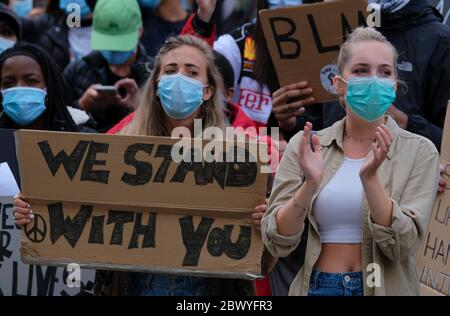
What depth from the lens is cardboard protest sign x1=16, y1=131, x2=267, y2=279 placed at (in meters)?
5.07

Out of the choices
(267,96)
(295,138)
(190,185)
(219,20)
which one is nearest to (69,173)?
(190,185)

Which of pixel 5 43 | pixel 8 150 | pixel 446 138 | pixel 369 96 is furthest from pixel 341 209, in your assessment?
pixel 5 43

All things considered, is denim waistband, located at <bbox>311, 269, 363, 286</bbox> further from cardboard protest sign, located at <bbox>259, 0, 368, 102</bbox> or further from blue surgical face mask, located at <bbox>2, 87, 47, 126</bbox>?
blue surgical face mask, located at <bbox>2, 87, 47, 126</bbox>

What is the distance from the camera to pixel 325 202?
466 cm

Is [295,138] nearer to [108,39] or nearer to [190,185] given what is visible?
[190,185]

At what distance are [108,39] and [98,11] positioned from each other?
0.25 metres

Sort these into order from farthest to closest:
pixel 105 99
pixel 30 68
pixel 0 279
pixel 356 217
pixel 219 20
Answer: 1. pixel 219 20
2. pixel 105 99
3. pixel 30 68
4. pixel 0 279
5. pixel 356 217

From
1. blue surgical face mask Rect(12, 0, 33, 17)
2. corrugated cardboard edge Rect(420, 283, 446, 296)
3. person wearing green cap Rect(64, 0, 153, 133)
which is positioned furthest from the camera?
blue surgical face mask Rect(12, 0, 33, 17)

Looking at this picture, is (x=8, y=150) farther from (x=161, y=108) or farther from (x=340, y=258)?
(x=340, y=258)

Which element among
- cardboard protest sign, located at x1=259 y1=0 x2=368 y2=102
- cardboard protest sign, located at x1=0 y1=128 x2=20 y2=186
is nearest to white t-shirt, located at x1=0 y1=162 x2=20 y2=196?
cardboard protest sign, located at x1=0 y1=128 x2=20 y2=186

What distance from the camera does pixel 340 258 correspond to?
4.64m

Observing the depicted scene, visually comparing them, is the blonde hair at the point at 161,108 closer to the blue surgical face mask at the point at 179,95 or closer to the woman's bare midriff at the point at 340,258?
the blue surgical face mask at the point at 179,95

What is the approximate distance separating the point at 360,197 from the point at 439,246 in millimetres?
1102

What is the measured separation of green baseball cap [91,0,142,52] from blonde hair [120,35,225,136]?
2.03 meters
